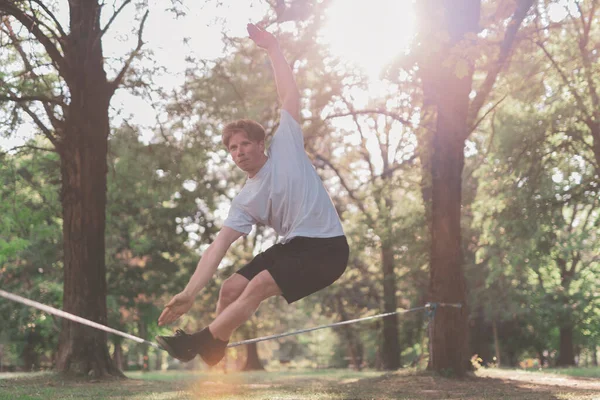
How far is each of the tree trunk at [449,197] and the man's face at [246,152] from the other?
7.25 m

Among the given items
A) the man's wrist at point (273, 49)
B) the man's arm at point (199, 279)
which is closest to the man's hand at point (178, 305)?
the man's arm at point (199, 279)

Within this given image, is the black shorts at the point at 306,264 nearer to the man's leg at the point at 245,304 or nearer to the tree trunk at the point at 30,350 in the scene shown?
the man's leg at the point at 245,304

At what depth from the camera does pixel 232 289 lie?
5.35m

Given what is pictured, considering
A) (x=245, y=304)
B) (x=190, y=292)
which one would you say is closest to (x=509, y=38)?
(x=245, y=304)

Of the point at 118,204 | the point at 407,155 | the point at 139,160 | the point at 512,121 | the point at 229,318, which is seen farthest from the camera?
the point at 118,204

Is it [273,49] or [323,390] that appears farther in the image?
[323,390]

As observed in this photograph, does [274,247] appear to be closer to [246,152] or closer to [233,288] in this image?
[233,288]

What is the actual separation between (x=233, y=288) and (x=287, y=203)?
2.49 feet

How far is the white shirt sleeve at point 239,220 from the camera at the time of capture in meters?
5.14

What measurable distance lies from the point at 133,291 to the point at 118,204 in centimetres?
431

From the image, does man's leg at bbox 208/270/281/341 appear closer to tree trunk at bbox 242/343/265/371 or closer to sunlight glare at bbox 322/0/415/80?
sunlight glare at bbox 322/0/415/80

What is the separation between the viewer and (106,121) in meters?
13.0

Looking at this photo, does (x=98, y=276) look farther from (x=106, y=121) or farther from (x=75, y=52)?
(x=75, y=52)

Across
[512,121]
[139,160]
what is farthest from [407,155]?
[139,160]
